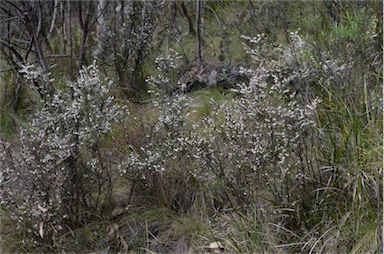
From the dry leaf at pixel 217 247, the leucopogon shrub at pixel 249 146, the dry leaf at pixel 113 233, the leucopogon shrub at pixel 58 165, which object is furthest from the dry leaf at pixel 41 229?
the dry leaf at pixel 217 247

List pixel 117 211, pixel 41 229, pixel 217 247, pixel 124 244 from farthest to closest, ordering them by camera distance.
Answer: pixel 117 211 → pixel 124 244 → pixel 41 229 → pixel 217 247

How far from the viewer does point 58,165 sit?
3.70 metres

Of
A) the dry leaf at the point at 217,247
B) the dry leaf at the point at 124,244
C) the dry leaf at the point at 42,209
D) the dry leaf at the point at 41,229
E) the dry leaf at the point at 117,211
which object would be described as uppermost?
the dry leaf at the point at 42,209

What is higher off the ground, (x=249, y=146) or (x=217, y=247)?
(x=249, y=146)

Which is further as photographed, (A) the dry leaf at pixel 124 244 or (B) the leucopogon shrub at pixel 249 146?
(A) the dry leaf at pixel 124 244

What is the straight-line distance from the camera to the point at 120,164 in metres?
3.79

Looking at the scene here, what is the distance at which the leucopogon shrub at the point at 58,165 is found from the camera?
3572mm

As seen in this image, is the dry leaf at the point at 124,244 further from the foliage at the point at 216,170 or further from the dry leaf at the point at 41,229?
the dry leaf at the point at 41,229

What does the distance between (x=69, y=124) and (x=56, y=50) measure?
2725 millimetres

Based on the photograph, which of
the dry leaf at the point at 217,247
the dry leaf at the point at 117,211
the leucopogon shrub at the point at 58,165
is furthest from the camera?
the dry leaf at the point at 117,211

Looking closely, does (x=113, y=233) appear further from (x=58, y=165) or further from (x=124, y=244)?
(x=58, y=165)

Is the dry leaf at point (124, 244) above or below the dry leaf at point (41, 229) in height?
below

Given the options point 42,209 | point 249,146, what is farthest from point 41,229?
point 249,146

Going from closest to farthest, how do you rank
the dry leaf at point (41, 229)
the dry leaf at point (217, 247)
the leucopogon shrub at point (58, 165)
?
the dry leaf at point (217, 247)
the dry leaf at point (41, 229)
the leucopogon shrub at point (58, 165)
